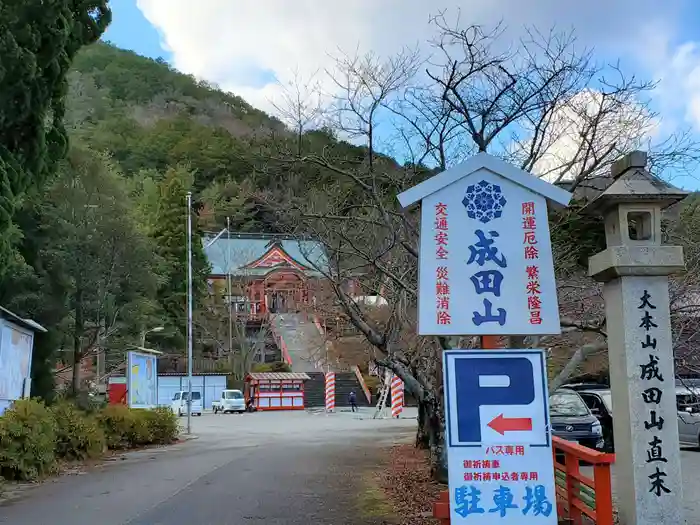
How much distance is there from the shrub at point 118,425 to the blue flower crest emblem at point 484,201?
44.6 ft

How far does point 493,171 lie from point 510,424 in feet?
6.95

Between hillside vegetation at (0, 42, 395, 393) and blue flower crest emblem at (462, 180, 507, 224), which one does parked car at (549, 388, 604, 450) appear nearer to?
hillside vegetation at (0, 42, 395, 393)

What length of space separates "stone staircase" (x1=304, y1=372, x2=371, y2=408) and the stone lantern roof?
Result: 37163mm

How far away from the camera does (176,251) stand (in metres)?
41.7

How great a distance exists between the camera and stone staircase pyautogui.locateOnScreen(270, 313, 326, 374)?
44.3 metres

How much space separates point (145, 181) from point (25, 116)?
38.1m

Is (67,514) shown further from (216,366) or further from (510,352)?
(216,366)

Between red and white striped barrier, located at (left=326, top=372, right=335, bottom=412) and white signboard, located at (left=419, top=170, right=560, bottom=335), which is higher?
white signboard, located at (left=419, top=170, right=560, bottom=335)

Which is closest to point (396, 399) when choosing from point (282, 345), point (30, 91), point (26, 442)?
point (282, 345)

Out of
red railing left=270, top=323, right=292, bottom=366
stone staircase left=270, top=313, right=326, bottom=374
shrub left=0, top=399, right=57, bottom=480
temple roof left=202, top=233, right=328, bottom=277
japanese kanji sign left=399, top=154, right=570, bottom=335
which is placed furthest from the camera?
temple roof left=202, top=233, right=328, bottom=277

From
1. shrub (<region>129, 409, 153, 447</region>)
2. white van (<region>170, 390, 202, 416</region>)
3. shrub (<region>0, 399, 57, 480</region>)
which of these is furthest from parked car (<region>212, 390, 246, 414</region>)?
shrub (<region>0, 399, 57, 480</region>)

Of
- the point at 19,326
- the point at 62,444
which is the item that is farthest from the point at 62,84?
the point at 62,444

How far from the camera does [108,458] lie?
15648 mm

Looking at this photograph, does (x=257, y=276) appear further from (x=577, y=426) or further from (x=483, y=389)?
(x=483, y=389)
